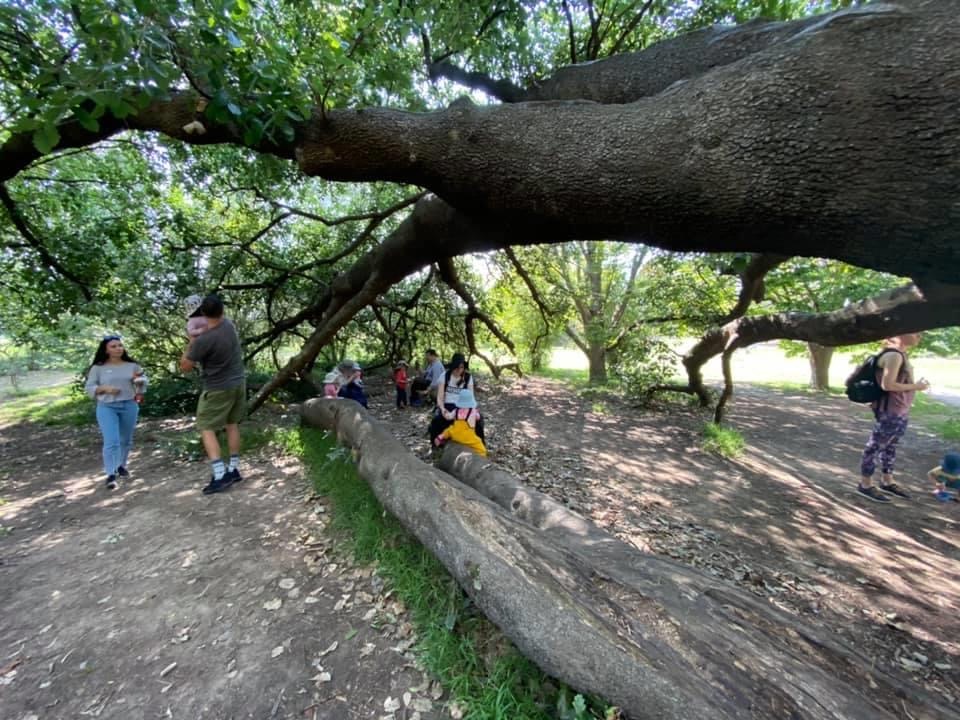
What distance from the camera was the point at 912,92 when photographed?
1283 millimetres

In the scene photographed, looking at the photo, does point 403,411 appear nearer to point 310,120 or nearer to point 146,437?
point 146,437

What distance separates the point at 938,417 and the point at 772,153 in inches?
546

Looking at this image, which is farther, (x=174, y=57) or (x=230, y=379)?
(x=230, y=379)

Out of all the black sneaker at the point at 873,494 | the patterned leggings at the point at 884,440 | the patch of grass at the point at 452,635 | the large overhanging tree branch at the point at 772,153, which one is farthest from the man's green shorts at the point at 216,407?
the black sneaker at the point at 873,494

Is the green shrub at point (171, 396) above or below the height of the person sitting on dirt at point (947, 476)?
below

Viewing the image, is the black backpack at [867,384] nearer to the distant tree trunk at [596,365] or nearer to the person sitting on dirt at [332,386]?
the person sitting on dirt at [332,386]

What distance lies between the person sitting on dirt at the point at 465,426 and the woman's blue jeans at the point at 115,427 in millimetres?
3623

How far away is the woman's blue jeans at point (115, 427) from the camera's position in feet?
14.6

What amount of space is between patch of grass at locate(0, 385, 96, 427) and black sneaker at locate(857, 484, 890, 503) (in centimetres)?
1309

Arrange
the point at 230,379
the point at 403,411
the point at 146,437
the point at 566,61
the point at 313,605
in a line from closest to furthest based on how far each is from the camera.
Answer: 1. the point at 313,605
2. the point at 230,379
3. the point at 566,61
4. the point at 146,437
5. the point at 403,411

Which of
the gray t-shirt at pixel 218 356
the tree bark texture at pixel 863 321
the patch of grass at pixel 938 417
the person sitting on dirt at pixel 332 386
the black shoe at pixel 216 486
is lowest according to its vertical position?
the black shoe at pixel 216 486

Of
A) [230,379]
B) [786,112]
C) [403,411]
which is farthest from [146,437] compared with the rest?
[786,112]

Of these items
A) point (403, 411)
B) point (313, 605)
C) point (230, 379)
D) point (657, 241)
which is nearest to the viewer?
point (657, 241)

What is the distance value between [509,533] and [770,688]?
1.30m
